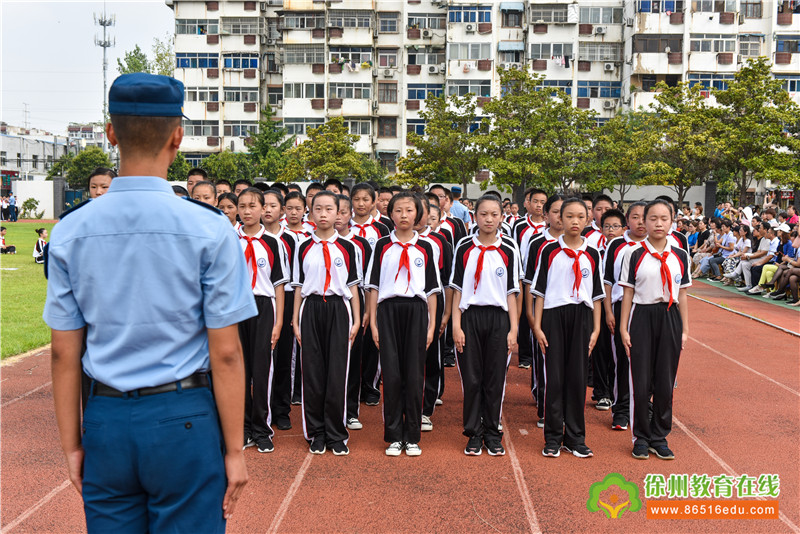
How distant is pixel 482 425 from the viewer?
5.14 m

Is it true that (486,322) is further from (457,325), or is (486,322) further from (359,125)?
(359,125)

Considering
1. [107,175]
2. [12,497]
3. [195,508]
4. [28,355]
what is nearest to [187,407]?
[195,508]

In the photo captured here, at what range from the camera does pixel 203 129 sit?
41219mm

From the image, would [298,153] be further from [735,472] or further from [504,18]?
[735,472]

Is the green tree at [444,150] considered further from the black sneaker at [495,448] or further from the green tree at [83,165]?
the black sneaker at [495,448]

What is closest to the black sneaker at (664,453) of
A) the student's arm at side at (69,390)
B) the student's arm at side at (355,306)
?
the student's arm at side at (355,306)

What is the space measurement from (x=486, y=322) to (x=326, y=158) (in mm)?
27010

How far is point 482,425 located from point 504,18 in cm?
3817

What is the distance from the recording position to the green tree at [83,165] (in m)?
43.0

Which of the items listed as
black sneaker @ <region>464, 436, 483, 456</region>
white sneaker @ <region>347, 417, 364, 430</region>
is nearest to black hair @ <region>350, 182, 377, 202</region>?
white sneaker @ <region>347, 417, 364, 430</region>

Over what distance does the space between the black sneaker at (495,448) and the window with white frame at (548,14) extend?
123 ft

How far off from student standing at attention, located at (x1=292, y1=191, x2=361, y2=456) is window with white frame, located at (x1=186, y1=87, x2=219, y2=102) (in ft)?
126

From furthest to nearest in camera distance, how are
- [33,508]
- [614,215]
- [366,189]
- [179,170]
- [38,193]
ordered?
[38,193], [179,170], [366,189], [614,215], [33,508]

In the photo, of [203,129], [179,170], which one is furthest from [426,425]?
[203,129]
